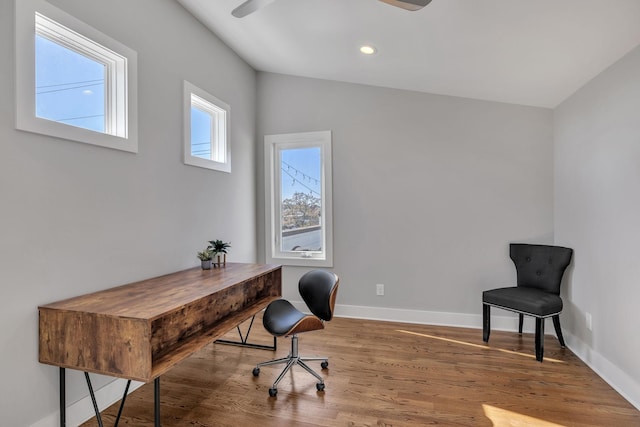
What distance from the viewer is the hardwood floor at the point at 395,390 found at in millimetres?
1997

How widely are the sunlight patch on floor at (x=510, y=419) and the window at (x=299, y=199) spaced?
7.24 ft

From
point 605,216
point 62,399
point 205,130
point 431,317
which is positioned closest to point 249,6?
point 205,130

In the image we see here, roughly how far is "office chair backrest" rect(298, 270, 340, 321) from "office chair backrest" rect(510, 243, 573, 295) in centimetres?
201

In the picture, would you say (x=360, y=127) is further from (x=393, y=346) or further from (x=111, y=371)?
(x=111, y=371)

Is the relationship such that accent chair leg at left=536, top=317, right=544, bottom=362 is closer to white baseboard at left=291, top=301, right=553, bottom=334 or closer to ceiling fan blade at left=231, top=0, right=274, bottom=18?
white baseboard at left=291, top=301, right=553, bottom=334

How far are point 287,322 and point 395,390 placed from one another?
0.89 meters

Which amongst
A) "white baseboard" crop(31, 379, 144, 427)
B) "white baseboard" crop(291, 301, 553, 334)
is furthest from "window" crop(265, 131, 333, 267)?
"white baseboard" crop(31, 379, 144, 427)

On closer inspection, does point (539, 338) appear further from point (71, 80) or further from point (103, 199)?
point (71, 80)

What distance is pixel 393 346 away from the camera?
3049mm

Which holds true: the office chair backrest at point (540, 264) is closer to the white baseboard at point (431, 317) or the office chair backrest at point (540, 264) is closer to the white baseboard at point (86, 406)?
the white baseboard at point (431, 317)

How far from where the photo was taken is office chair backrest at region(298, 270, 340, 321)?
7.94 ft

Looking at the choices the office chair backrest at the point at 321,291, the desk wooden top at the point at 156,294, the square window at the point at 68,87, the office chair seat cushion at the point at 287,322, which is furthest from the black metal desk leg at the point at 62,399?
the office chair backrest at the point at 321,291

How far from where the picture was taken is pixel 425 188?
12.0 ft

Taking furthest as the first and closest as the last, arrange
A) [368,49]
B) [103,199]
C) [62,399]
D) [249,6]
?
[368,49] → [103,199] → [249,6] → [62,399]
